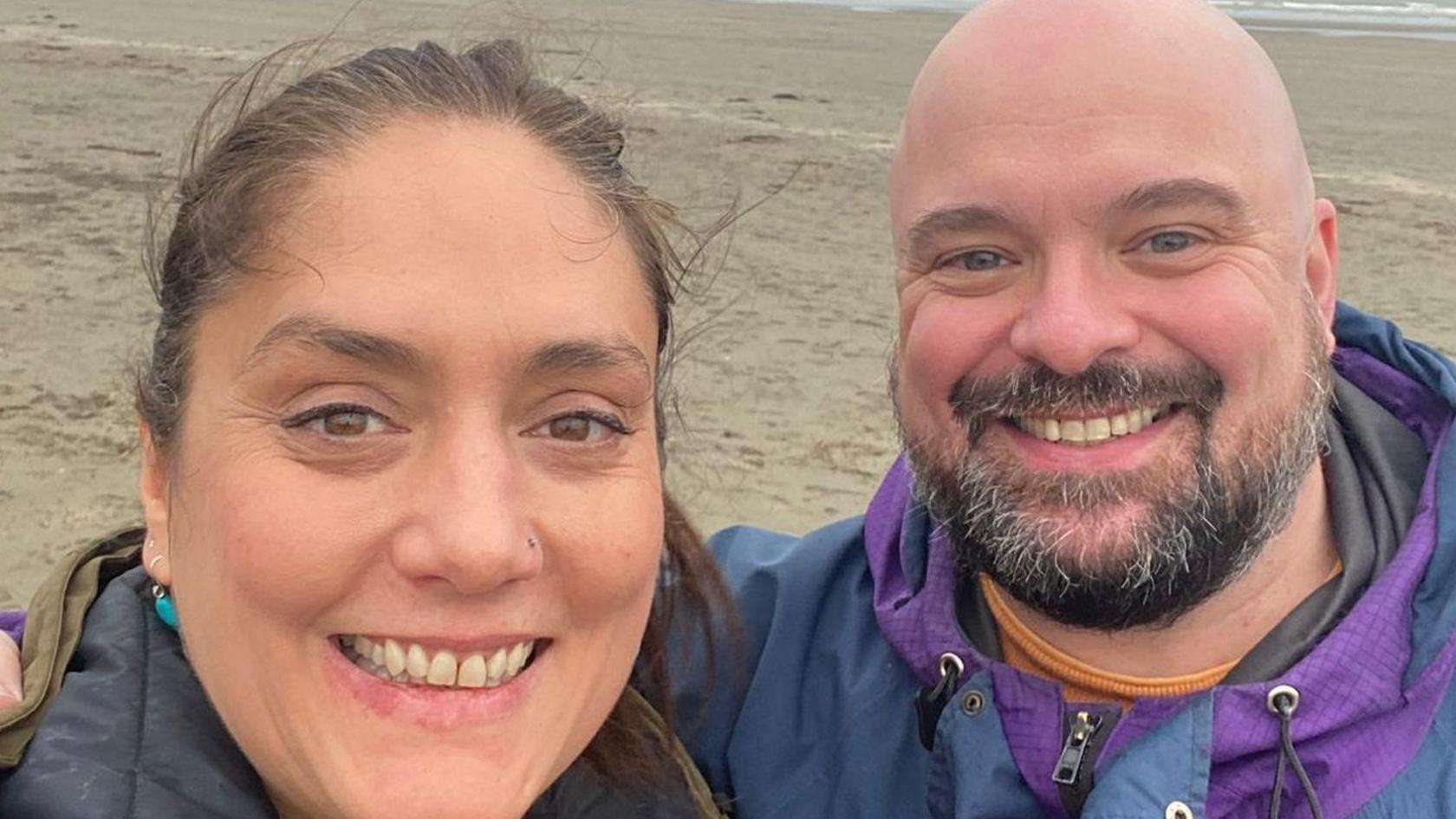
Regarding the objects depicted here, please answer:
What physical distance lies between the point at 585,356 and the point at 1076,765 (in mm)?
1101

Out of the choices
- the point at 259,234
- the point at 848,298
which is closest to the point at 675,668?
the point at 259,234

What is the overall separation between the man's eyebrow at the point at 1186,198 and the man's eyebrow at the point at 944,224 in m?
0.22

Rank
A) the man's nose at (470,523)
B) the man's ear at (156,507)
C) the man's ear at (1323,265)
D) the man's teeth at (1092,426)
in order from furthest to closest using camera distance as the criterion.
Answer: the man's ear at (1323,265) → the man's teeth at (1092,426) → the man's ear at (156,507) → the man's nose at (470,523)

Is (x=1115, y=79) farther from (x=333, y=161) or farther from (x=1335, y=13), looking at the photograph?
(x=1335, y=13)

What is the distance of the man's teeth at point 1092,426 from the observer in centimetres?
260

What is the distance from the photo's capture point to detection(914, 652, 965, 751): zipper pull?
256cm

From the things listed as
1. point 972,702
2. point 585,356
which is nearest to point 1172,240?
point 972,702

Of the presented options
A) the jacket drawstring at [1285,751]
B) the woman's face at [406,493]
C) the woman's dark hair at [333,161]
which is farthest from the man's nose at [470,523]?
the jacket drawstring at [1285,751]

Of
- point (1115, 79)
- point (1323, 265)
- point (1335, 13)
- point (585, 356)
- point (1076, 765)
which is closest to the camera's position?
point (585, 356)

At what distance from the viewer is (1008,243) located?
270 centimetres

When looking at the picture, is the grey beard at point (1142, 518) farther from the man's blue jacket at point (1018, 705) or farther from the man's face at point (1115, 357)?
the man's blue jacket at point (1018, 705)

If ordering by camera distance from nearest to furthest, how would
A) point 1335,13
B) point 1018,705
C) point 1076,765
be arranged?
point 1076,765, point 1018,705, point 1335,13

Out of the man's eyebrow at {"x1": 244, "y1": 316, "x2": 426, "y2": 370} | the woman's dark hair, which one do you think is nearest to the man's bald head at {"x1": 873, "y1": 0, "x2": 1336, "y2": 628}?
the woman's dark hair

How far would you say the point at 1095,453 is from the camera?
2627 millimetres
